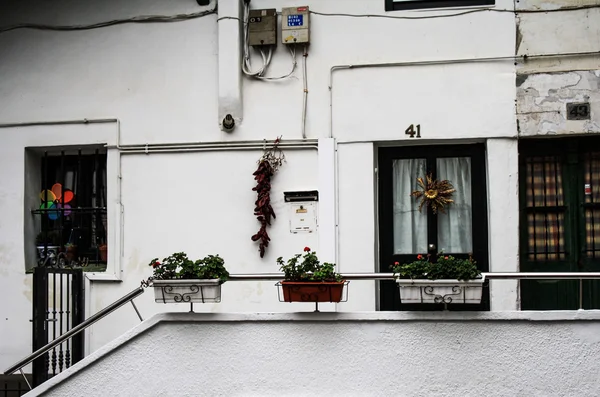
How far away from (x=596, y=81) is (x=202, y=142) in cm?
457

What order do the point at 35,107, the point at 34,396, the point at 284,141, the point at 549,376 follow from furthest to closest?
the point at 35,107, the point at 284,141, the point at 34,396, the point at 549,376

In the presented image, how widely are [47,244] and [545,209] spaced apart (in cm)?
612

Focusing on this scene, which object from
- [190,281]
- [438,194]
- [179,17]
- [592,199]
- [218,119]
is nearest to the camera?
[190,281]

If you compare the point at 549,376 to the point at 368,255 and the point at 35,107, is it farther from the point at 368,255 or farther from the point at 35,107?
the point at 35,107

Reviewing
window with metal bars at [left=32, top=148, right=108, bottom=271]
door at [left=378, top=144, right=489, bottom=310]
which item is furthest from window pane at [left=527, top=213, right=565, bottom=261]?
window with metal bars at [left=32, top=148, right=108, bottom=271]

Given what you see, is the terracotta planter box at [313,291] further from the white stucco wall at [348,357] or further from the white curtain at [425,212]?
the white curtain at [425,212]

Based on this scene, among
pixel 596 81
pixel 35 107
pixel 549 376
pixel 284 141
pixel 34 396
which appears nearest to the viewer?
pixel 549 376

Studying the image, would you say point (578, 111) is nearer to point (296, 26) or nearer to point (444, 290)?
point (444, 290)

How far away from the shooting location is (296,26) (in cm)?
838

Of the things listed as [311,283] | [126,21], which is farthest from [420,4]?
[311,283]

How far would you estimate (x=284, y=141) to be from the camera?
8.42m

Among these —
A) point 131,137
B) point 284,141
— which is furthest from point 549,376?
point 131,137

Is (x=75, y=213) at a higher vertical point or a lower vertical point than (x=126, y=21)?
lower

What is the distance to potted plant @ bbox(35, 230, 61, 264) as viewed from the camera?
9.01 meters
